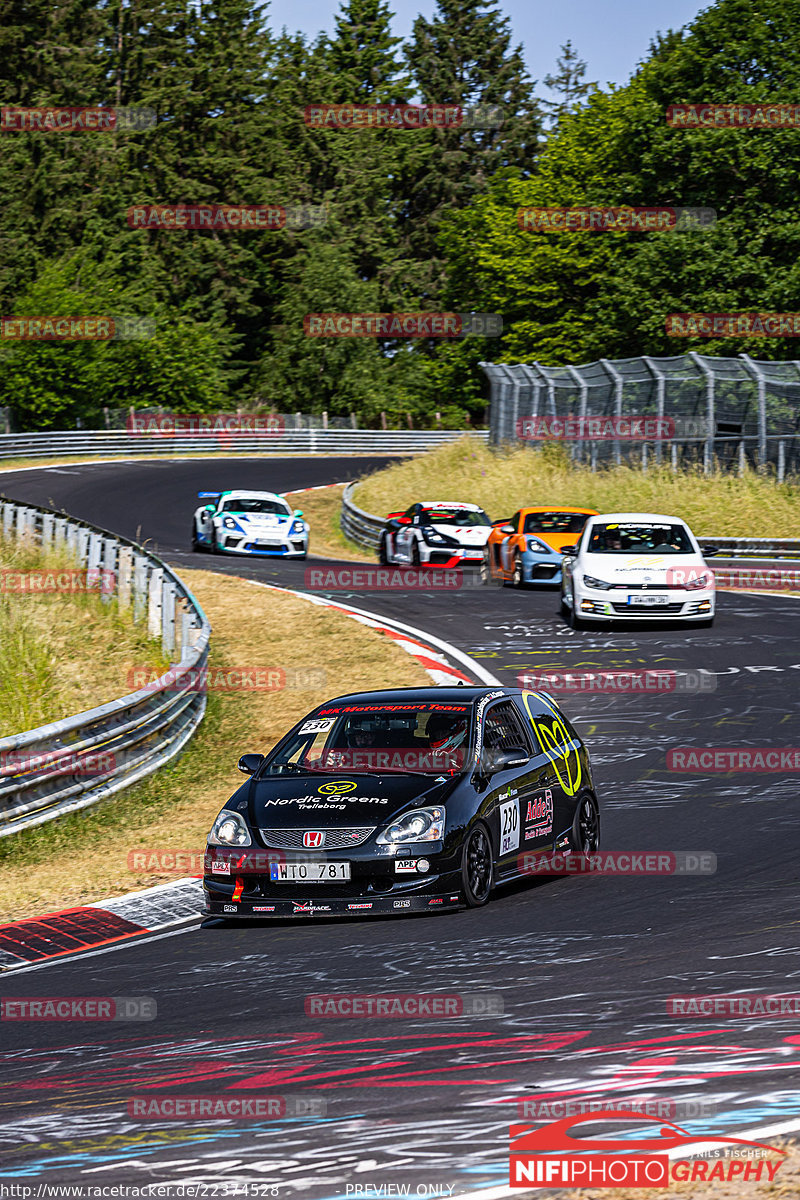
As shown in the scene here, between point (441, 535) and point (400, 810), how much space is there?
2011 cm

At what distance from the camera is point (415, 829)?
8898 millimetres

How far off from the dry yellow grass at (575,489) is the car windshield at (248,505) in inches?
240

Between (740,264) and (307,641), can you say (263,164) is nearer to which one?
(740,264)


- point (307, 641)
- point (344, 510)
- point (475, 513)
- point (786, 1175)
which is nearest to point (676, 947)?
point (786, 1175)

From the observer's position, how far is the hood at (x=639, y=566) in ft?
69.4

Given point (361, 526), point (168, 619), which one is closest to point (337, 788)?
point (168, 619)

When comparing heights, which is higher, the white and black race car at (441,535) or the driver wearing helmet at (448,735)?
the driver wearing helmet at (448,735)

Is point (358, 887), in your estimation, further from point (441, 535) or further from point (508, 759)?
point (441, 535)

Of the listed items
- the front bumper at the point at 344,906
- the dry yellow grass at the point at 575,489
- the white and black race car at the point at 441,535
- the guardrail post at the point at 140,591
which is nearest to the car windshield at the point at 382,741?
the front bumper at the point at 344,906

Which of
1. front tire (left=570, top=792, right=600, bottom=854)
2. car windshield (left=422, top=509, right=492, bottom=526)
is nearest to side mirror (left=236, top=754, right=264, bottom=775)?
front tire (left=570, top=792, right=600, bottom=854)

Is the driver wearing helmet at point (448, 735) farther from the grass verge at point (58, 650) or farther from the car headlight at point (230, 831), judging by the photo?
the grass verge at point (58, 650)

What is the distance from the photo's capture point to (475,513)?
2941cm

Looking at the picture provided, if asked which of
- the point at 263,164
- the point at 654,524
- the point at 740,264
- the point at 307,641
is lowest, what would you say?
the point at 307,641

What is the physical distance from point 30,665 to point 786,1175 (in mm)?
12121
